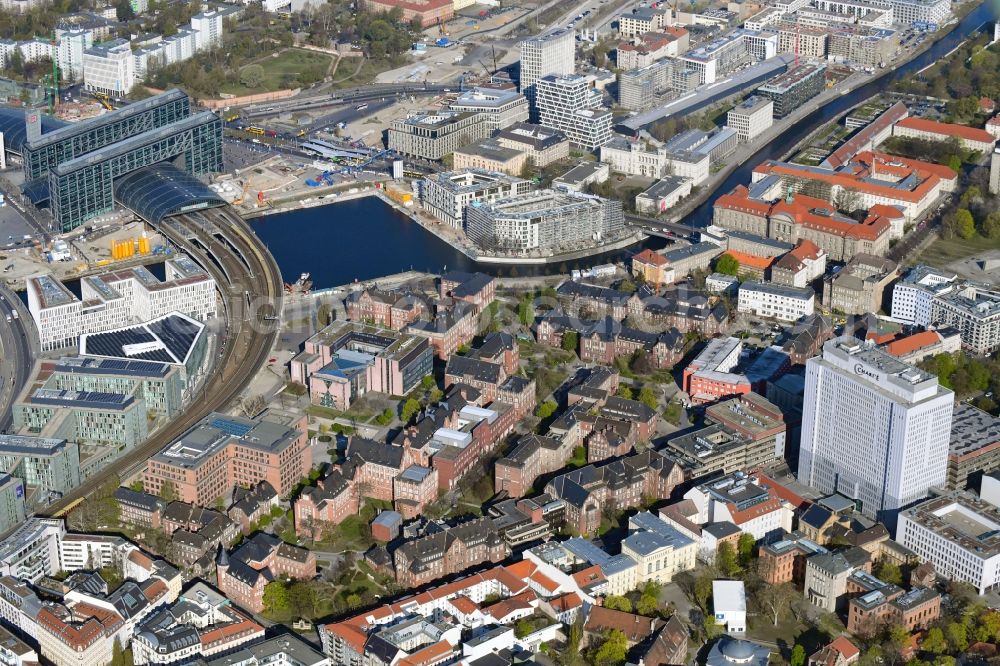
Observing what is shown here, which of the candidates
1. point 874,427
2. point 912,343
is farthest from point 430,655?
point 912,343

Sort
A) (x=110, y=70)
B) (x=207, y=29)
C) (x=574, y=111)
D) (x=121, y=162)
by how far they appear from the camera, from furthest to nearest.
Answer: (x=207, y=29) → (x=110, y=70) → (x=574, y=111) → (x=121, y=162)

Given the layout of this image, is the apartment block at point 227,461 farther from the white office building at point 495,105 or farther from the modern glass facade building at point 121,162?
the white office building at point 495,105

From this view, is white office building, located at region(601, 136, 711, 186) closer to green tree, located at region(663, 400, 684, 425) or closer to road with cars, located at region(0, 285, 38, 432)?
green tree, located at region(663, 400, 684, 425)

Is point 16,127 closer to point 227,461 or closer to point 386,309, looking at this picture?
point 386,309

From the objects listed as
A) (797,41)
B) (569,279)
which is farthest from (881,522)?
→ (797,41)

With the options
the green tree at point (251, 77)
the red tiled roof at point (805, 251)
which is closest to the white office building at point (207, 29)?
the green tree at point (251, 77)

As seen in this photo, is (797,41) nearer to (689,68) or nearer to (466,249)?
(689,68)
